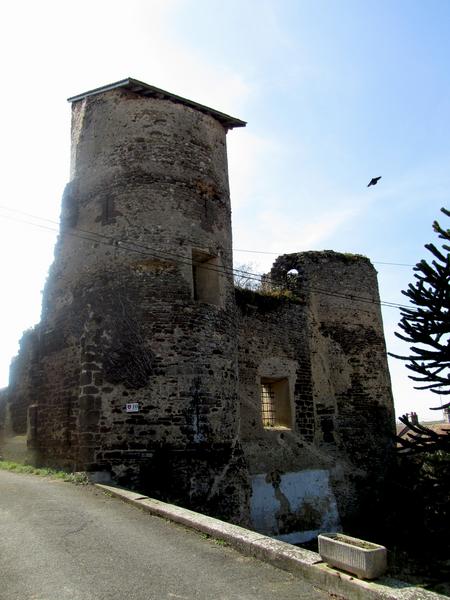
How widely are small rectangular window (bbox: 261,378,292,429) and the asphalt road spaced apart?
7.95 metres

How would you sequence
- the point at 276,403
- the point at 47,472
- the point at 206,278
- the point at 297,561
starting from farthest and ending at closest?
the point at 276,403 → the point at 206,278 → the point at 47,472 → the point at 297,561

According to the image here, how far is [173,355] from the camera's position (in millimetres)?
11484

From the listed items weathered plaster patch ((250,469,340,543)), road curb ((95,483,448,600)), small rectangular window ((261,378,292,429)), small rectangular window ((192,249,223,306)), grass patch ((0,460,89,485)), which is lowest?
weathered plaster patch ((250,469,340,543))

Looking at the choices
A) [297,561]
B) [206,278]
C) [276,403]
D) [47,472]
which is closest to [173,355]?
[206,278]

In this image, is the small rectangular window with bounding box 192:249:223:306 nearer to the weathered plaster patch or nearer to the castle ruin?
the castle ruin

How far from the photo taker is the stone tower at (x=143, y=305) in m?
11.0

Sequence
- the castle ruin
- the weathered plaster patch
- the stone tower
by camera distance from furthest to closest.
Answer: the weathered plaster patch → the castle ruin → the stone tower

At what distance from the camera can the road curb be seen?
4.85 m

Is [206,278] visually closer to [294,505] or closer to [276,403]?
[276,403]

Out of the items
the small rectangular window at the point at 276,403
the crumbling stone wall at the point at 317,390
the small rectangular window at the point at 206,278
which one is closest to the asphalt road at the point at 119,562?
the small rectangular window at the point at 206,278

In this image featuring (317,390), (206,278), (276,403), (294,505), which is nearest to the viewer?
(206,278)

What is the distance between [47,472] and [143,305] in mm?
4113

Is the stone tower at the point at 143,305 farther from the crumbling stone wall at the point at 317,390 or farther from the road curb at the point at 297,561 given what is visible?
the road curb at the point at 297,561

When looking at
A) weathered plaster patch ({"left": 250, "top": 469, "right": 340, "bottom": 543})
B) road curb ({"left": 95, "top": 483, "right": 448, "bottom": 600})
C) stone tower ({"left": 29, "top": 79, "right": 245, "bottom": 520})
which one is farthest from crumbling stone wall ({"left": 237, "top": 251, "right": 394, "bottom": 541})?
road curb ({"left": 95, "top": 483, "right": 448, "bottom": 600})
